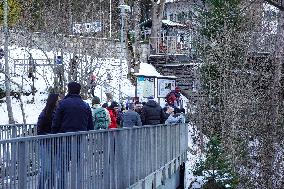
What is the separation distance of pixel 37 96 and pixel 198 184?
65.5 ft

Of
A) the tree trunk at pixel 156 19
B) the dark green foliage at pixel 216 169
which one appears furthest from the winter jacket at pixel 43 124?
the tree trunk at pixel 156 19

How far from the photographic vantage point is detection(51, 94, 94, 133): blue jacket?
9.65 meters

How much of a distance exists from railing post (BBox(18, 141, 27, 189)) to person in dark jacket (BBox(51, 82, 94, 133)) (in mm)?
2481

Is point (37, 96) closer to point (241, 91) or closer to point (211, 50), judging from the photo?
point (211, 50)

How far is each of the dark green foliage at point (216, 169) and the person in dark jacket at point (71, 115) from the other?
1294cm

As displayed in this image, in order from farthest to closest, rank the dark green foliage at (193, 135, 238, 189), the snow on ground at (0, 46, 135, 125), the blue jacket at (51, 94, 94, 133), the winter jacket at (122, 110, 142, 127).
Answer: the snow on ground at (0, 46, 135, 125), the dark green foliage at (193, 135, 238, 189), the winter jacket at (122, 110, 142, 127), the blue jacket at (51, 94, 94, 133)

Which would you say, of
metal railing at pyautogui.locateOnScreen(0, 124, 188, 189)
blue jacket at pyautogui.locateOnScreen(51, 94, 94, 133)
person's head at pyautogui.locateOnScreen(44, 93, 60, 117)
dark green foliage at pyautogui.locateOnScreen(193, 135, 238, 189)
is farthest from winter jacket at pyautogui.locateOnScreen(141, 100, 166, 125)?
blue jacket at pyautogui.locateOnScreen(51, 94, 94, 133)

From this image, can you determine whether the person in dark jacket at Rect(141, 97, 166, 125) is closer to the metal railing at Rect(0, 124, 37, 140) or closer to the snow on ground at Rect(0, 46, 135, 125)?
the metal railing at Rect(0, 124, 37, 140)

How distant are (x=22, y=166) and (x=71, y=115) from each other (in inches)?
102

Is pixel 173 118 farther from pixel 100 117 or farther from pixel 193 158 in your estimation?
pixel 193 158

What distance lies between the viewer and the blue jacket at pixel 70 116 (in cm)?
965

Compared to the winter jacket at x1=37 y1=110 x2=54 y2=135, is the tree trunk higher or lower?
higher

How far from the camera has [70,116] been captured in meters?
9.66

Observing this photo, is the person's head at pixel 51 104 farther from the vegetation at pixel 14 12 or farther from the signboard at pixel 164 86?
the vegetation at pixel 14 12
